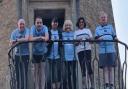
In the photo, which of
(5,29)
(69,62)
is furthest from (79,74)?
(5,29)

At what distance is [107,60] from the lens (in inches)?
910

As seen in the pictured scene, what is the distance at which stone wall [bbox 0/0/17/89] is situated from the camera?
24.8m

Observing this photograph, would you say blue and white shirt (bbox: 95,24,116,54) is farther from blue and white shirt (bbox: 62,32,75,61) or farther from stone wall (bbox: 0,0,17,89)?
stone wall (bbox: 0,0,17,89)

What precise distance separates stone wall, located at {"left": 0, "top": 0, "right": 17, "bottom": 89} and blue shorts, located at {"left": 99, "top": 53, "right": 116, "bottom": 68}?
2.35 meters

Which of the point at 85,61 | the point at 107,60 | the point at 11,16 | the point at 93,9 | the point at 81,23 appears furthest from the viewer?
the point at 93,9

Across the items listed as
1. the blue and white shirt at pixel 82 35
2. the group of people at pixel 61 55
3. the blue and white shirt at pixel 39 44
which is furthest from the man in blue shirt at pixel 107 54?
the blue and white shirt at pixel 39 44

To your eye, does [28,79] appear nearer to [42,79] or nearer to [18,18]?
[42,79]

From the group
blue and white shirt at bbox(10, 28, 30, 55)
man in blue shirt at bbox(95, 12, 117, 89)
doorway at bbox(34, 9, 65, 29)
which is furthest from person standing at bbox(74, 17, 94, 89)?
doorway at bbox(34, 9, 65, 29)

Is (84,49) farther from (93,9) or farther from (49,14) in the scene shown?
(93,9)

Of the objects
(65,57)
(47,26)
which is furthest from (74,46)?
(47,26)

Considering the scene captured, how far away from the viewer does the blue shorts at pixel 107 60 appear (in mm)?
23156

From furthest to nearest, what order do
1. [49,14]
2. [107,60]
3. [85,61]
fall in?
1. [49,14]
2. [85,61]
3. [107,60]

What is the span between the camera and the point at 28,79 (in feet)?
77.9

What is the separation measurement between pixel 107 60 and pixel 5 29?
3202 mm
